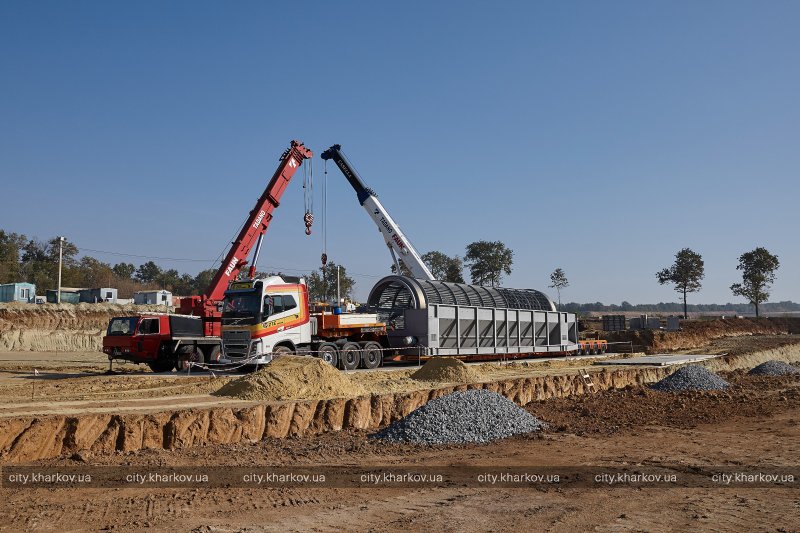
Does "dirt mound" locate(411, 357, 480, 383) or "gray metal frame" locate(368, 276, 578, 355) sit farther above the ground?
"gray metal frame" locate(368, 276, 578, 355)

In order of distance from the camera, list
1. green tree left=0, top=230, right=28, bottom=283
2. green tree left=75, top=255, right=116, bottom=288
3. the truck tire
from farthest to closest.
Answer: green tree left=75, top=255, right=116, bottom=288 → green tree left=0, top=230, right=28, bottom=283 → the truck tire

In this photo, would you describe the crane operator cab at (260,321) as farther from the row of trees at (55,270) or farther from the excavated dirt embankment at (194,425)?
the row of trees at (55,270)

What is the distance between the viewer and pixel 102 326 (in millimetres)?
51906

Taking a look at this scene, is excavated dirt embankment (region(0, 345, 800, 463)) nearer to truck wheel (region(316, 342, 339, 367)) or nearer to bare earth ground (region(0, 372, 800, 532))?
bare earth ground (region(0, 372, 800, 532))

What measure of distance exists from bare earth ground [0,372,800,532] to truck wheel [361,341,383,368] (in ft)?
36.8

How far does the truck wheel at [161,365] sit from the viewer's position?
993 inches

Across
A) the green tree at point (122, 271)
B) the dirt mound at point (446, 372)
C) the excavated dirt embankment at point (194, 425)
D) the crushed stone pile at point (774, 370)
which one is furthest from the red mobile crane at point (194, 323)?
the green tree at point (122, 271)

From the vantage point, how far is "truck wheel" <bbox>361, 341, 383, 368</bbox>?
993 inches

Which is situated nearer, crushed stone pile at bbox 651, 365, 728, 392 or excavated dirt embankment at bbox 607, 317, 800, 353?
crushed stone pile at bbox 651, 365, 728, 392

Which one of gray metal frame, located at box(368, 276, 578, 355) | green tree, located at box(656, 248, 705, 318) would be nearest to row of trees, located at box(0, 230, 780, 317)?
green tree, located at box(656, 248, 705, 318)

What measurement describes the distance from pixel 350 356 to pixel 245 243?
7.43 metres

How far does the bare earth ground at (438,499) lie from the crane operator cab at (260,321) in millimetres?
8488

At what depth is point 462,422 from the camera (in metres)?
13.6

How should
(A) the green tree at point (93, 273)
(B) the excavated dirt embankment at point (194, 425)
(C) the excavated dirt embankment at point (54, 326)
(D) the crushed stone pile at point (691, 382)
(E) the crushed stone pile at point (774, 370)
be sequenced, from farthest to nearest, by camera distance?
(A) the green tree at point (93, 273), (C) the excavated dirt embankment at point (54, 326), (E) the crushed stone pile at point (774, 370), (D) the crushed stone pile at point (691, 382), (B) the excavated dirt embankment at point (194, 425)
